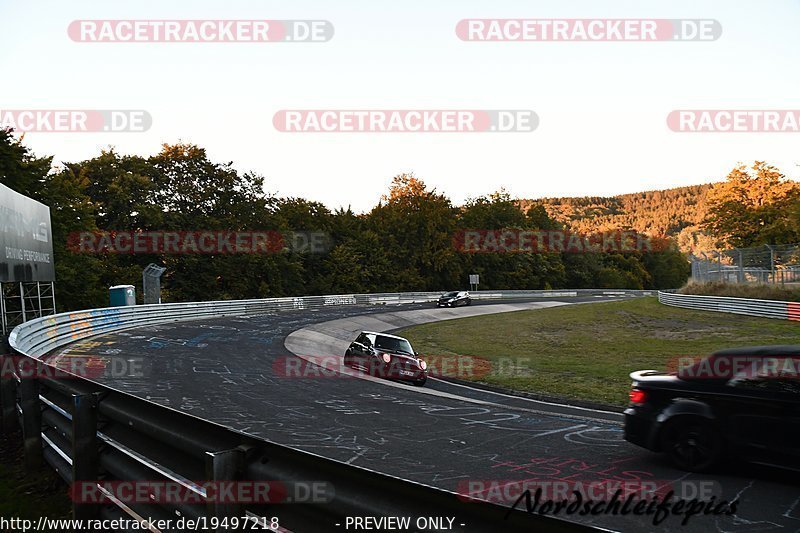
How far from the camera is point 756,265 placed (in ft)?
123

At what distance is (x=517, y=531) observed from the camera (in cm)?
197

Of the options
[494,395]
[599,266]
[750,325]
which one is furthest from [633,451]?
[599,266]

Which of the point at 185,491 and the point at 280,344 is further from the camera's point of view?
the point at 280,344

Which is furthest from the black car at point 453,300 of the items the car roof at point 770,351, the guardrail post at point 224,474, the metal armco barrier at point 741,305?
the guardrail post at point 224,474

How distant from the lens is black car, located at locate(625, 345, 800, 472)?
6609 millimetres

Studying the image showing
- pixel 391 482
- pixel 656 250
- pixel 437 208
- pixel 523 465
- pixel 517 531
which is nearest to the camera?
pixel 517 531

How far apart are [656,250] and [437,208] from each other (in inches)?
2637

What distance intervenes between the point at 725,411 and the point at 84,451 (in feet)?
21.8

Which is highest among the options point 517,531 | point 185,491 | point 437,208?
point 437,208

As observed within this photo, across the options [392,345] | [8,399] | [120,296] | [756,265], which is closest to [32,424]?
[8,399]

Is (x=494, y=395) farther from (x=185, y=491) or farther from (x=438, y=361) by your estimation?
(x=185, y=491)

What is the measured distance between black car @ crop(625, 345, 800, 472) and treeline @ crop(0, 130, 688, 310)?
46199mm

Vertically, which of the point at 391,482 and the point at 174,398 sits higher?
the point at 391,482

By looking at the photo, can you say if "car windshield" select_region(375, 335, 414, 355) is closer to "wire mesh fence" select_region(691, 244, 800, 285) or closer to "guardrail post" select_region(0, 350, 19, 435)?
"guardrail post" select_region(0, 350, 19, 435)
